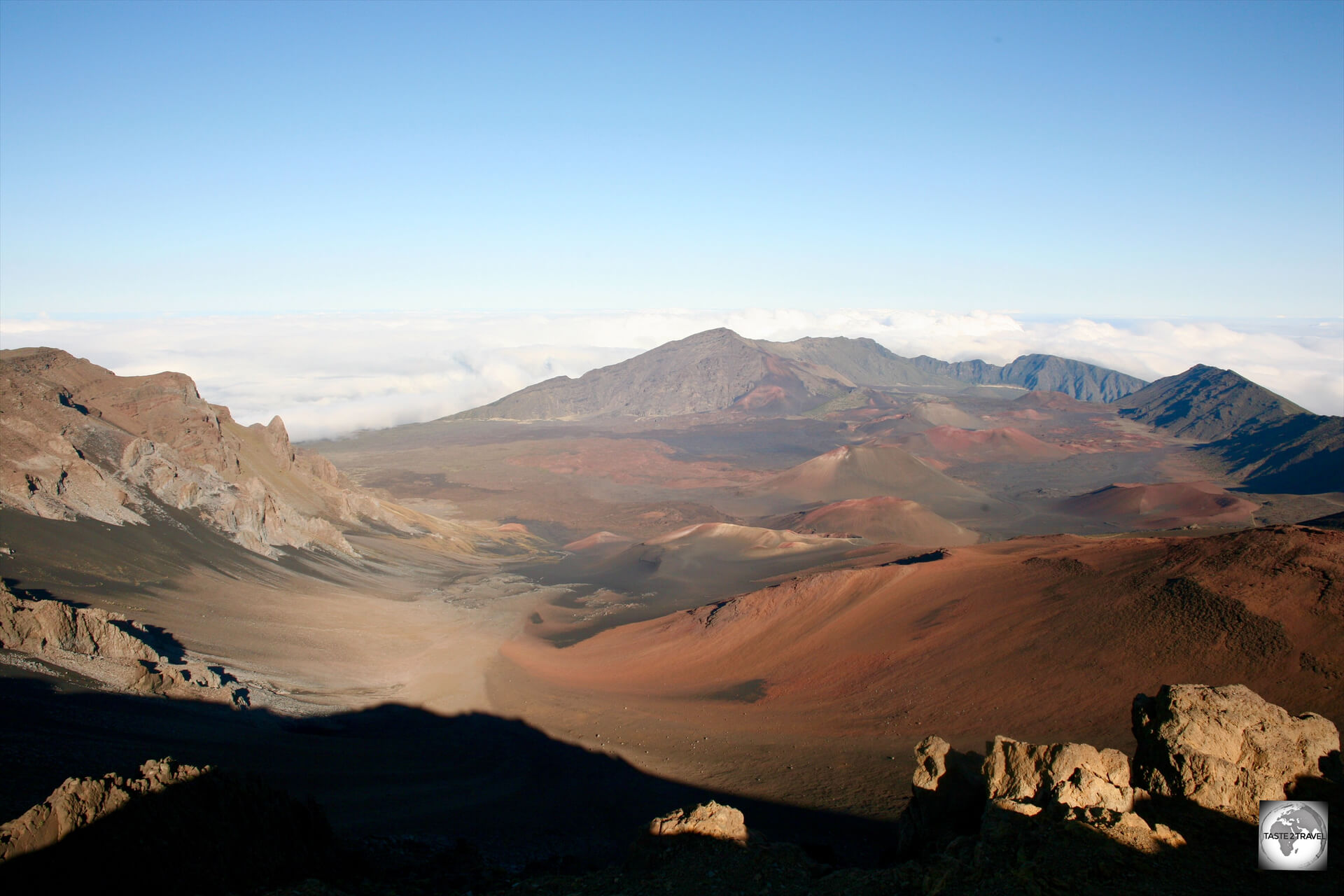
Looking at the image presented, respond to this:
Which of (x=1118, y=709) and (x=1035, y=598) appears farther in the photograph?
(x=1035, y=598)

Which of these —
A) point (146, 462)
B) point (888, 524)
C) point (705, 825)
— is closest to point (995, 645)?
point (705, 825)

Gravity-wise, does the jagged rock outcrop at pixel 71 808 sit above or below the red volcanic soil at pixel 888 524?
above

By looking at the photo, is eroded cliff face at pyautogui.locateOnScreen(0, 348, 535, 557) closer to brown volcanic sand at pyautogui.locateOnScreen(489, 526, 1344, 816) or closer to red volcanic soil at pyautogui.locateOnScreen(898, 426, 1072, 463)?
brown volcanic sand at pyautogui.locateOnScreen(489, 526, 1344, 816)

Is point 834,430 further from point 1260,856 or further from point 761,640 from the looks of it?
point 1260,856

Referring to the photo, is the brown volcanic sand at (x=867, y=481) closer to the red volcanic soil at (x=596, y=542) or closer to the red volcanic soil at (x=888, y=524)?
the red volcanic soil at (x=888, y=524)


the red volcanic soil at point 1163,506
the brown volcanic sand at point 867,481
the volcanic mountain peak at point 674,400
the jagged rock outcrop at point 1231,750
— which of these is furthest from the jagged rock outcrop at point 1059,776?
the volcanic mountain peak at point 674,400

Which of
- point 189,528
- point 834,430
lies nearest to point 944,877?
point 189,528

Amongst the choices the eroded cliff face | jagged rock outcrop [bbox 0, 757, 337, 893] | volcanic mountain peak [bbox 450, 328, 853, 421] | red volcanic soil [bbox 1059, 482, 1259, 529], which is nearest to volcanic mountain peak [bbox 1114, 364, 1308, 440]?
volcanic mountain peak [bbox 450, 328, 853, 421]
